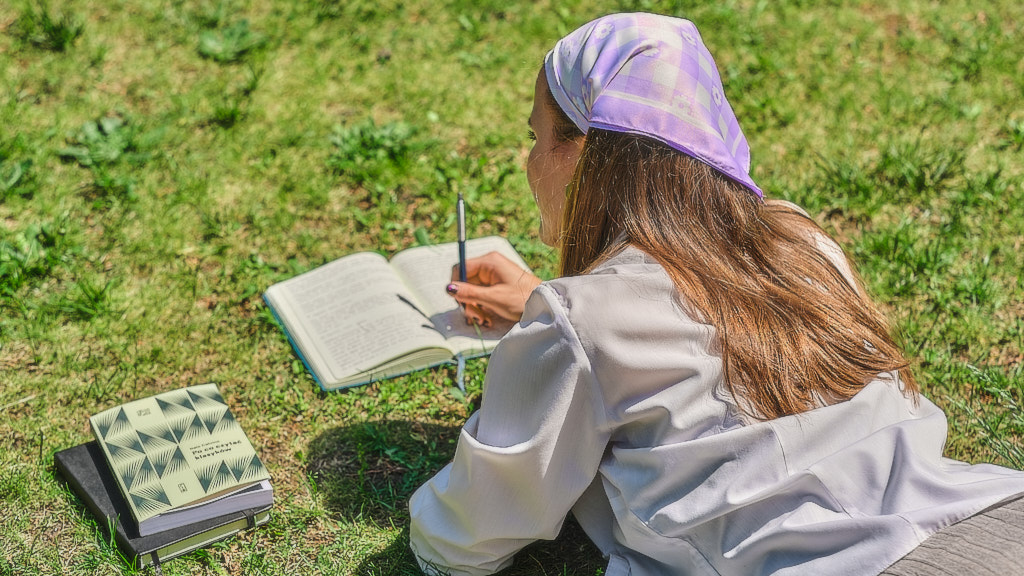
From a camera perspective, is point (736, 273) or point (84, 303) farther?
point (84, 303)

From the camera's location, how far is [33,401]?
2.96m


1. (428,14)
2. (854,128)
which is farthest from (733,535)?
(428,14)

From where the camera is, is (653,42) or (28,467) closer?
(653,42)

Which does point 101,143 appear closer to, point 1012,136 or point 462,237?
point 462,237

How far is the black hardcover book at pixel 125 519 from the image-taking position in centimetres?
245

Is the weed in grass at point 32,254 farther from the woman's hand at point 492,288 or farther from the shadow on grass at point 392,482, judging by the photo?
the woman's hand at point 492,288

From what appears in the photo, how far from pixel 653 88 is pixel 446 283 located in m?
1.61

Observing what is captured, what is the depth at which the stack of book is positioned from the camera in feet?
8.02

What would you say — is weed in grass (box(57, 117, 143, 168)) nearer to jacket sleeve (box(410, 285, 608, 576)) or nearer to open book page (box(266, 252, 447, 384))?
open book page (box(266, 252, 447, 384))

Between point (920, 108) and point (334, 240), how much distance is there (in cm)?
286

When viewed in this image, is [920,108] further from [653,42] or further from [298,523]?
[298,523]

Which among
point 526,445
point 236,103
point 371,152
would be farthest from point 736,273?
point 236,103

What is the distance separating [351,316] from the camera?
3.17 meters

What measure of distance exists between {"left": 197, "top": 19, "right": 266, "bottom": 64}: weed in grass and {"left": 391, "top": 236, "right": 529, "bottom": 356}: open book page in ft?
5.79
